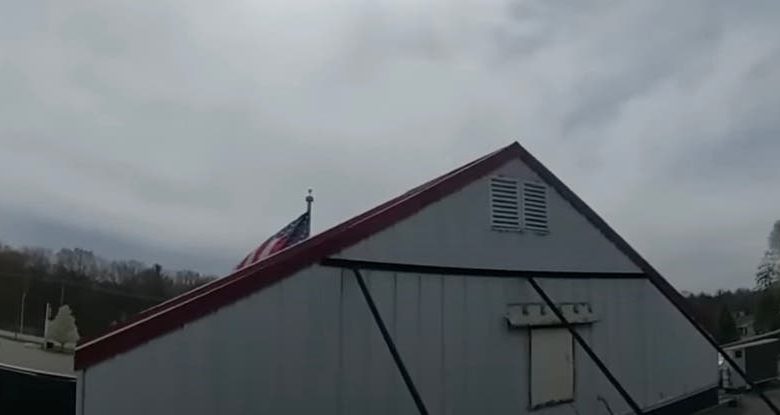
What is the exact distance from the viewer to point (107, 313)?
159ft

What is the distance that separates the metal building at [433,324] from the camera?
731 cm

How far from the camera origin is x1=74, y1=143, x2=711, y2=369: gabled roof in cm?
683

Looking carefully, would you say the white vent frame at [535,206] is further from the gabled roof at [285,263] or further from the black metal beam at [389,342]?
the black metal beam at [389,342]

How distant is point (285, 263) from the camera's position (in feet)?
27.0

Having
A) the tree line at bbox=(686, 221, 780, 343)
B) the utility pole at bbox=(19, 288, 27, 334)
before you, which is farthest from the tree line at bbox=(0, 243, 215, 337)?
the tree line at bbox=(686, 221, 780, 343)

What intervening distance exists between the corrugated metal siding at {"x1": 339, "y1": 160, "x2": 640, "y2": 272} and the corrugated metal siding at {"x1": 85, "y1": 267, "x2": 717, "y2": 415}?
277 mm

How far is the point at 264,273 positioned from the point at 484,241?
13.4ft

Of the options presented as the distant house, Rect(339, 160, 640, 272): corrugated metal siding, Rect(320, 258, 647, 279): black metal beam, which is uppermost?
Rect(339, 160, 640, 272): corrugated metal siding

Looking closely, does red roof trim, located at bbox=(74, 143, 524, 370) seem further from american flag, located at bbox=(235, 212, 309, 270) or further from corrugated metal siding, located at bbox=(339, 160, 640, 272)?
american flag, located at bbox=(235, 212, 309, 270)

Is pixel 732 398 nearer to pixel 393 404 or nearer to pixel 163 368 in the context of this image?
pixel 393 404

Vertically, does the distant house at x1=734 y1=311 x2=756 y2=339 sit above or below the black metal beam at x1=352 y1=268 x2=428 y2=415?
below

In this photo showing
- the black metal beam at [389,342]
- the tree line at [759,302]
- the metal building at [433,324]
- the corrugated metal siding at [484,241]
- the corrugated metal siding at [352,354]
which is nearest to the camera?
the corrugated metal siding at [352,354]

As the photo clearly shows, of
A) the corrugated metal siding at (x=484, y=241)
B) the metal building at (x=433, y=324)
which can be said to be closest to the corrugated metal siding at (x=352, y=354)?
the metal building at (x=433, y=324)

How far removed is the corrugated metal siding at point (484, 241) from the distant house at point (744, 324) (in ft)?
→ 131
